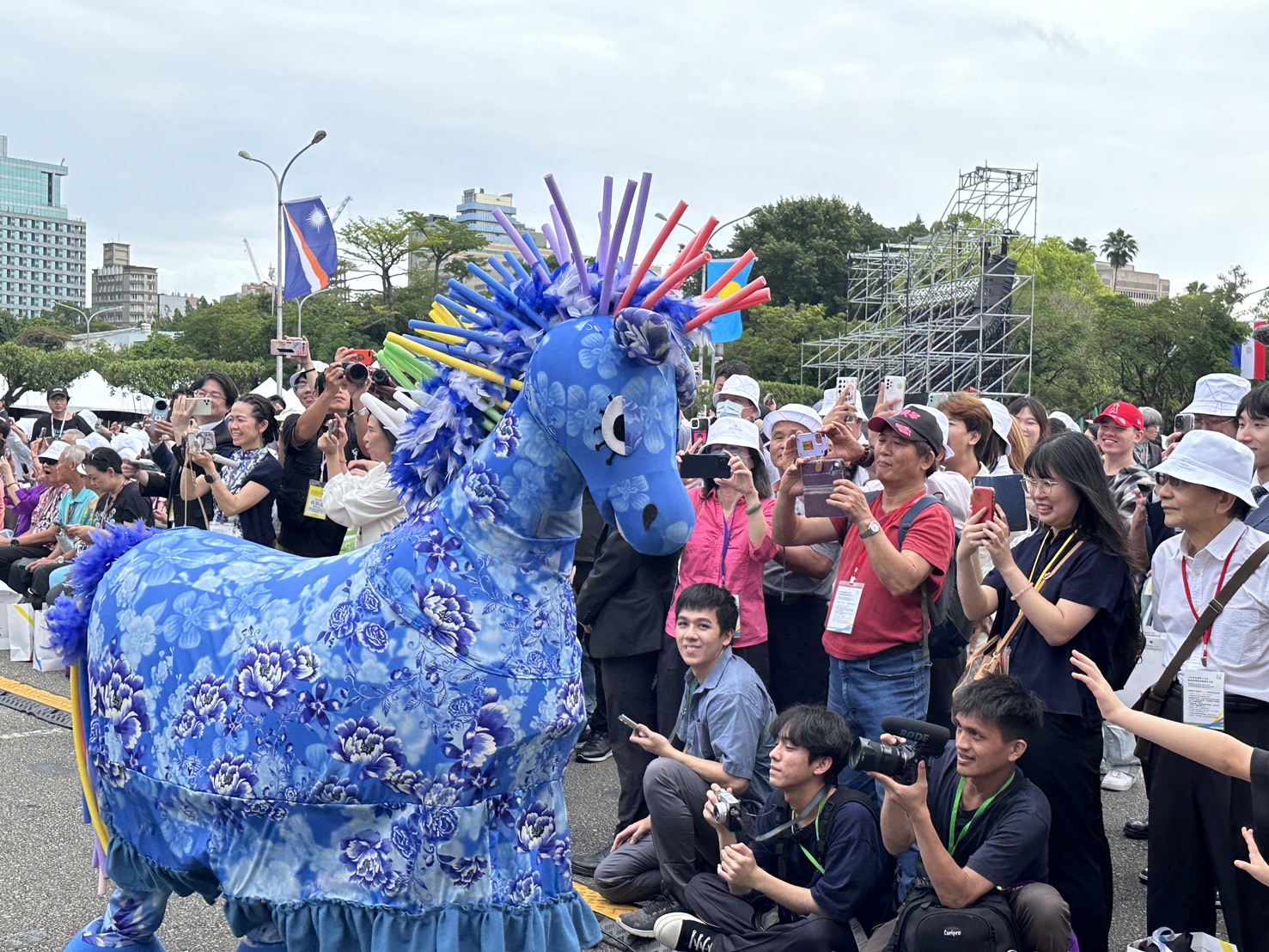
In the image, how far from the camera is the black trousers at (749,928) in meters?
3.95

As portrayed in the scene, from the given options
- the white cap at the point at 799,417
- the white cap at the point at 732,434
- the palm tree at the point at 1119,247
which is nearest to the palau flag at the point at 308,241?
the white cap at the point at 799,417

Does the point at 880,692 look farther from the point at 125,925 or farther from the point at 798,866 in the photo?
the point at 125,925

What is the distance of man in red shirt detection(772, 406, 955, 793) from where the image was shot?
4.55 metres

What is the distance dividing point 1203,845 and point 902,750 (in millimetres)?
1178

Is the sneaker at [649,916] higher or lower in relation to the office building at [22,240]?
lower

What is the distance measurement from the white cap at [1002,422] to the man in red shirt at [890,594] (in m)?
1.77

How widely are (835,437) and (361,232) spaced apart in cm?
5119

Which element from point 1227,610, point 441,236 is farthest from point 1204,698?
point 441,236

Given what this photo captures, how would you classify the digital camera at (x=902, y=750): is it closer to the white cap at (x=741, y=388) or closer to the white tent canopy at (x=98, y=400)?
the white cap at (x=741, y=388)

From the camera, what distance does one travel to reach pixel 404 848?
2.78 meters

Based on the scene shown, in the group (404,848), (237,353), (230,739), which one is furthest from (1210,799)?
(237,353)

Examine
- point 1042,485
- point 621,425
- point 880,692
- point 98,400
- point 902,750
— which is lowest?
point 98,400

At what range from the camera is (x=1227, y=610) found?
12.9 feet

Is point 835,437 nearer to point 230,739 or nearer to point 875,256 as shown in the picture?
point 230,739
